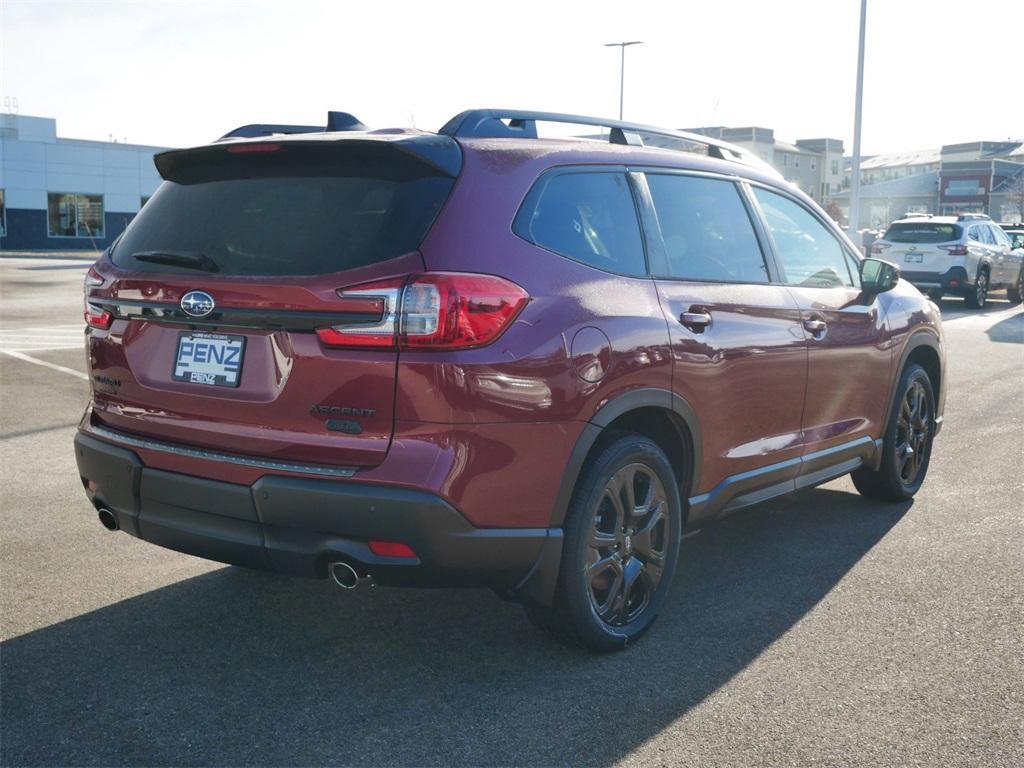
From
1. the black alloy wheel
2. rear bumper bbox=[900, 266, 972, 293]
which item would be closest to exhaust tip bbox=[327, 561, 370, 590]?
the black alloy wheel

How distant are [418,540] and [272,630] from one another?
115 centimetres

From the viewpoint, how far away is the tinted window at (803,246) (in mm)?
5164

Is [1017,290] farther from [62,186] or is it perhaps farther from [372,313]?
[62,186]

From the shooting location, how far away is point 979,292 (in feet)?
73.4

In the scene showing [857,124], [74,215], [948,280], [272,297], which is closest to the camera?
[272,297]

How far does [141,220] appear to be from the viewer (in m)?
4.14

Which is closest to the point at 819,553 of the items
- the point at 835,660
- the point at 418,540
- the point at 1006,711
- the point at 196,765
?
the point at 835,660

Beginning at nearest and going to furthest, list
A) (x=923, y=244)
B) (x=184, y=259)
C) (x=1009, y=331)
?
(x=184, y=259), (x=1009, y=331), (x=923, y=244)

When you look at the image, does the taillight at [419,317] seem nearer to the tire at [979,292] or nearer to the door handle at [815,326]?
the door handle at [815,326]

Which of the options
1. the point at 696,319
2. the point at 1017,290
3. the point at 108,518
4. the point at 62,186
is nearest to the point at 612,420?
the point at 696,319

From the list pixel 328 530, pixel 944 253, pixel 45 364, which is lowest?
pixel 45 364

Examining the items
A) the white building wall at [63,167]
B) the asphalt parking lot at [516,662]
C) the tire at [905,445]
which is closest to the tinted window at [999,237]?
the tire at [905,445]

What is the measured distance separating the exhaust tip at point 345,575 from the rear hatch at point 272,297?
0.32 meters

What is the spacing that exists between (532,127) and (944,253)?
19.4 m
